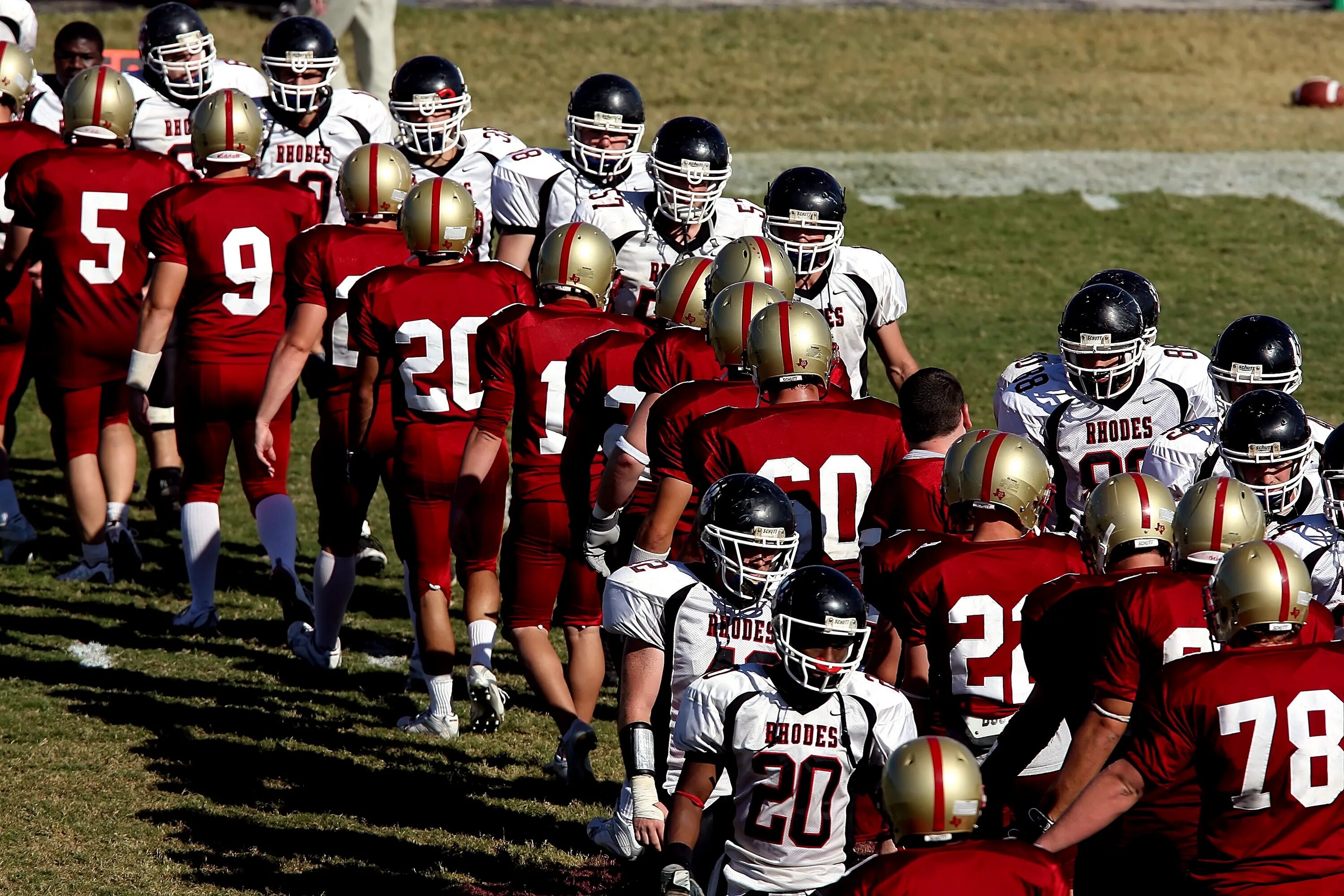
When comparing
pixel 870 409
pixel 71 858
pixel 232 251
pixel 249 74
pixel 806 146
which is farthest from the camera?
pixel 806 146

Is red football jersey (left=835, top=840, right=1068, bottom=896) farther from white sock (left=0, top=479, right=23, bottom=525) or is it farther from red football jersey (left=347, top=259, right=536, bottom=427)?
white sock (left=0, top=479, right=23, bottom=525)

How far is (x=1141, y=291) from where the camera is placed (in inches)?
236

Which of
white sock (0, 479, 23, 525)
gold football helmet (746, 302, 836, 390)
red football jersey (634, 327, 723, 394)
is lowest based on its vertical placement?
white sock (0, 479, 23, 525)

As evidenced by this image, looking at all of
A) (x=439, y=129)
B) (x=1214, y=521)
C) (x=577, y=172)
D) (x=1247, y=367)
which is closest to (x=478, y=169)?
(x=439, y=129)

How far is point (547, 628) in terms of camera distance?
5.67 metres

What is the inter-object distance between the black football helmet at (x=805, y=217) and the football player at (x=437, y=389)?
893mm

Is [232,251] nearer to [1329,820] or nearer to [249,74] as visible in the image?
[249,74]

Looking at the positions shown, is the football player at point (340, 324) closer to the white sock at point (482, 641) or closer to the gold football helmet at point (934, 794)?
the white sock at point (482, 641)

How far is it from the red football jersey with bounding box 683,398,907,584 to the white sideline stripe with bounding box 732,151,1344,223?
A: 979 centimetres

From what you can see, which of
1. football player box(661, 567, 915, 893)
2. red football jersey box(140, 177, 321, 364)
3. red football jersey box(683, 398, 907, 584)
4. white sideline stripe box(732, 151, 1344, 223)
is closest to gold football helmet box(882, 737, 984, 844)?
football player box(661, 567, 915, 893)

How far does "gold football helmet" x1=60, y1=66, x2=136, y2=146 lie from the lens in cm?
715

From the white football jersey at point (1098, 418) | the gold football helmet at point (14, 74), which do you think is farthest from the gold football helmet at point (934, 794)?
the gold football helmet at point (14, 74)

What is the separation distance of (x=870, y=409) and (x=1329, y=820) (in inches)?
64.5

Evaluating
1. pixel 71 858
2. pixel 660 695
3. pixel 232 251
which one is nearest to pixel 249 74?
pixel 232 251
